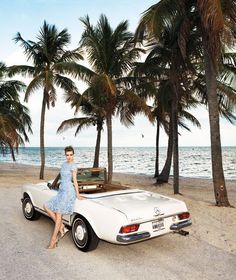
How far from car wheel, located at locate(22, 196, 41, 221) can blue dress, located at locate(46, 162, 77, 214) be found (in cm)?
167

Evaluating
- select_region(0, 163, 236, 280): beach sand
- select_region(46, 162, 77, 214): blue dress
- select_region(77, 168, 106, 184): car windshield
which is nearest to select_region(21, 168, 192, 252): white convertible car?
select_region(46, 162, 77, 214): blue dress

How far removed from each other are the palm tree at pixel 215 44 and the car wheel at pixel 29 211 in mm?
5871

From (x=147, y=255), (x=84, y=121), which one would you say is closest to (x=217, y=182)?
(x=147, y=255)

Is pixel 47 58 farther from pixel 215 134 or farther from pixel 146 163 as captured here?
pixel 146 163

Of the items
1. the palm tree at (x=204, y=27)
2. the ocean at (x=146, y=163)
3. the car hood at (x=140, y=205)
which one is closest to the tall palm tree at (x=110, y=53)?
the palm tree at (x=204, y=27)

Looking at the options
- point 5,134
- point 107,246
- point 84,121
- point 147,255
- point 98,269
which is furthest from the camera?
point 84,121

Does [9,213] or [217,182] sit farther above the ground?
[217,182]

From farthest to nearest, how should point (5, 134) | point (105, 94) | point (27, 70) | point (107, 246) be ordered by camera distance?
point (27, 70) → point (5, 134) → point (105, 94) → point (107, 246)

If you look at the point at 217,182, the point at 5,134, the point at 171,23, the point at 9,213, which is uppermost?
the point at 171,23

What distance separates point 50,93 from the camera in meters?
18.9

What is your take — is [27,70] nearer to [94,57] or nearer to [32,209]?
[94,57]

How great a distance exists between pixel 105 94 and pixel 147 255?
36.9 feet

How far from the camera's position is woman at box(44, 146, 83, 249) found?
17.3 ft

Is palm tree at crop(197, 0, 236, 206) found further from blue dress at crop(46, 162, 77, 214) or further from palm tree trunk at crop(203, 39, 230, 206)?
blue dress at crop(46, 162, 77, 214)
